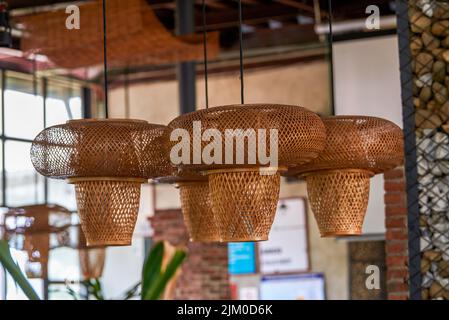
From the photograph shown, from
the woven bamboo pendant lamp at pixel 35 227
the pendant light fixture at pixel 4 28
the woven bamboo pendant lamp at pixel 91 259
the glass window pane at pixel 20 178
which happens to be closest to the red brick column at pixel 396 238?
the woven bamboo pendant lamp at pixel 35 227

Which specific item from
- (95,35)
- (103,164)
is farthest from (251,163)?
(95,35)

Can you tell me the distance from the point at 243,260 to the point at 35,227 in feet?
17.0

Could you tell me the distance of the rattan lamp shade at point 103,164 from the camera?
5.89 feet

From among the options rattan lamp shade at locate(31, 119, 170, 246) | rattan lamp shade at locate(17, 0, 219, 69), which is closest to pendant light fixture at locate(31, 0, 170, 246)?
rattan lamp shade at locate(31, 119, 170, 246)

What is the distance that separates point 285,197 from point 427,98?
21.6 ft

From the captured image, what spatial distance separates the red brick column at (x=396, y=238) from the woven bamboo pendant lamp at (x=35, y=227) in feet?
5.21

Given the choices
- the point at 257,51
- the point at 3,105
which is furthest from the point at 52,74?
the point at 257,51

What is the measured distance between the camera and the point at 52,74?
6.24 m

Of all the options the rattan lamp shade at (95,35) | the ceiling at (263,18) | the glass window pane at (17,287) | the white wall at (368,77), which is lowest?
the glass window pane at (17,287)

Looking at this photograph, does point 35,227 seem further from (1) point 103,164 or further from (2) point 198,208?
(1) point 103,164

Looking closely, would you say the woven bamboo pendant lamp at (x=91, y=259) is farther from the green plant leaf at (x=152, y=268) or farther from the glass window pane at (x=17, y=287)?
the glass window pane at (x=17, y=287)

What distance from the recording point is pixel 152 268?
4910 mm

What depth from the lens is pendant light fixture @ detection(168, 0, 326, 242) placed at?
1.67 metres
